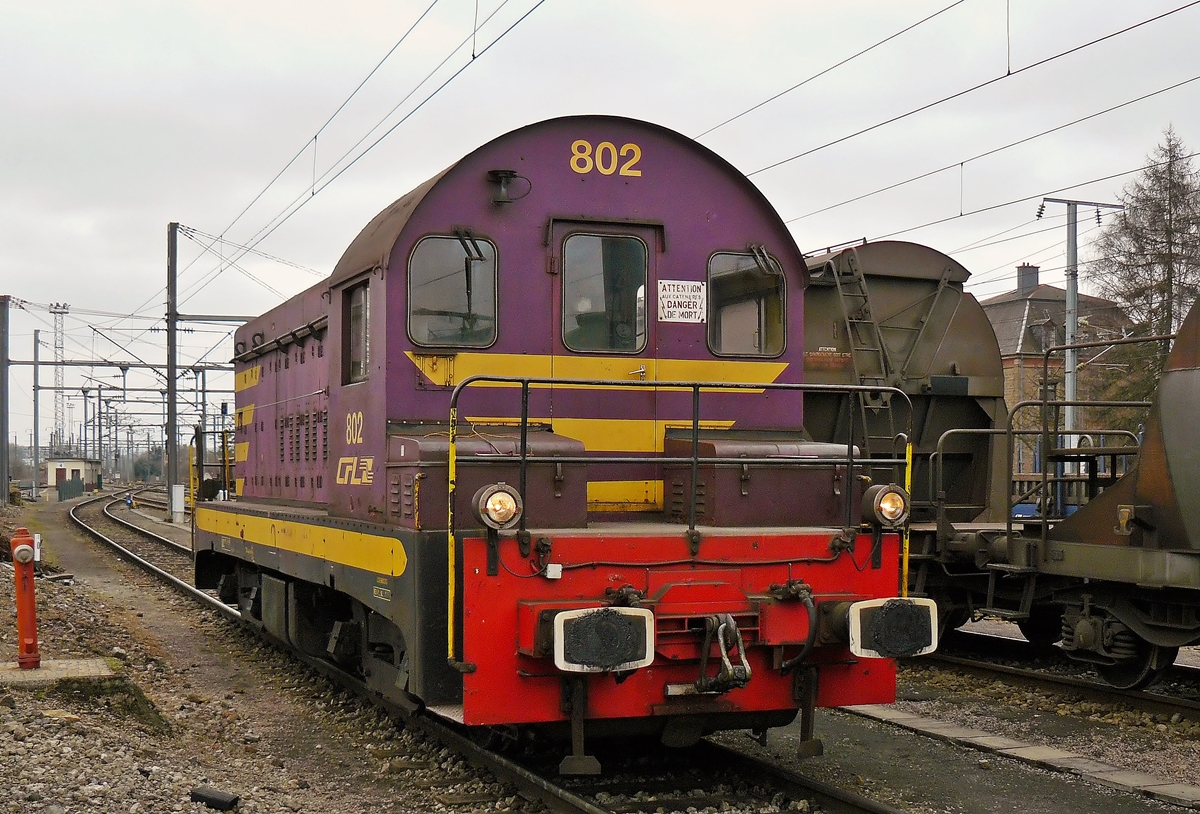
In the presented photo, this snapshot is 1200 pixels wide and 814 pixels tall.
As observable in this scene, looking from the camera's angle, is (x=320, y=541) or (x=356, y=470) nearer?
(x=356, y=470)

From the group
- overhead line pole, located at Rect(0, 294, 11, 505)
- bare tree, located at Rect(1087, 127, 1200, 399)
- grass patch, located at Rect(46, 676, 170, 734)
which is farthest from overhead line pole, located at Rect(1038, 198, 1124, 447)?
overhead line pole, located at Rect(0, 294, 11, 505)

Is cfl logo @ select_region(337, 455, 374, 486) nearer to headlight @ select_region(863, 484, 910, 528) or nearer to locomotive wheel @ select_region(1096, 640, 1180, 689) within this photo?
headlight @ select_region(863, 484, 910, 528)

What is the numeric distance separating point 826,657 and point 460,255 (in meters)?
2.78

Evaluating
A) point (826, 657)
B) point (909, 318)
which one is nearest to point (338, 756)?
point (826, 657)

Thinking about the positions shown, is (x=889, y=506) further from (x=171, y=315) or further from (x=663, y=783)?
(x=171, y=315)

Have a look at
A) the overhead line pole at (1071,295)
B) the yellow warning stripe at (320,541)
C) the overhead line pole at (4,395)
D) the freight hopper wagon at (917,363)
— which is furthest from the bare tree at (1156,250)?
the overhead line pole at (4,395)

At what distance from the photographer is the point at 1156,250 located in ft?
112

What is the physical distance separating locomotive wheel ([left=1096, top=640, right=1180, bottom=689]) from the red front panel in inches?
155

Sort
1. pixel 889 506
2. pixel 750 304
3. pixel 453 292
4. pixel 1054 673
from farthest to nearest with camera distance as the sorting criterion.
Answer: pixel 1054 673
pixel 750 304
pixel 453 292
pixel 889 506

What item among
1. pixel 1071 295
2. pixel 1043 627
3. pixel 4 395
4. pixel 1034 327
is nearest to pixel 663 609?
pixel 1043 627

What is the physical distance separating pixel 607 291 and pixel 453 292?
87 cm

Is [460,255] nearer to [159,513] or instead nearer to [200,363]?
[200,363]

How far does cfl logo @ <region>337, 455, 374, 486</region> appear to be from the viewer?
6426 mm

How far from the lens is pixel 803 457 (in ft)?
19.8
